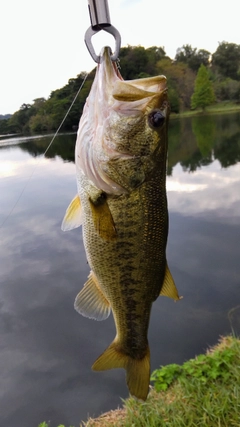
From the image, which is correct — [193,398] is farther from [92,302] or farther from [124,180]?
[124,180]

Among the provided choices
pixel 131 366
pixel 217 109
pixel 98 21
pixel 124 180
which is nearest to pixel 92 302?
pixel 131 366

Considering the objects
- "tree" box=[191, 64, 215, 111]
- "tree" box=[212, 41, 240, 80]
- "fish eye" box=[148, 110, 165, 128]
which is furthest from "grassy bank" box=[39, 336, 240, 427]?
"tree" box=[212, 41, 240, 80]

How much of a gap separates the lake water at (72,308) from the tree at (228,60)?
58238mm

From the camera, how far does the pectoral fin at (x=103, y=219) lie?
1751 mm

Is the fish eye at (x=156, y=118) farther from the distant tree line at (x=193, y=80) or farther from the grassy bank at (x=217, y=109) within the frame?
the grassy bank at (x=217, y=109)

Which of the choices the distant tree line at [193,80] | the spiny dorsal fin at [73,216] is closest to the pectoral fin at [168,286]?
the spiny dorsal fin at [73,216]

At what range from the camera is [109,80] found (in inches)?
65.0

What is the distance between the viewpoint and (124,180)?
1759 mm

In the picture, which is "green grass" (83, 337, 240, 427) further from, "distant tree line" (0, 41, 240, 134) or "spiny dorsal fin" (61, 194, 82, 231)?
"distant tree line" (0, 41, 240, 134)

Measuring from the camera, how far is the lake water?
6.10 m

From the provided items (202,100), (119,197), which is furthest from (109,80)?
(202,100)

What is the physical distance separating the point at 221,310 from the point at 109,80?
6711mm

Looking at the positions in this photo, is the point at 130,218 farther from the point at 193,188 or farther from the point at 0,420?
the point at 193,188

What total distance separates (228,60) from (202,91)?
19.9m
